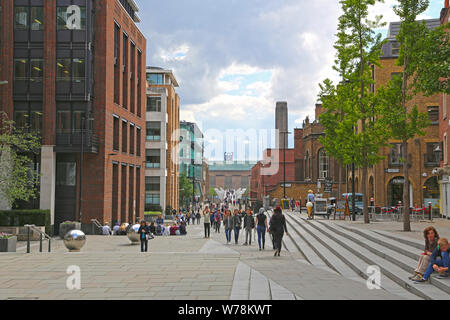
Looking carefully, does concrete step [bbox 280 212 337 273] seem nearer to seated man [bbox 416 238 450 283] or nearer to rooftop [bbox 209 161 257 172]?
seated man [bbox 416 238 450 283]

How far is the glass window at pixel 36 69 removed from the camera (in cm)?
3516

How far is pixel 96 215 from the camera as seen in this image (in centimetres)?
3519

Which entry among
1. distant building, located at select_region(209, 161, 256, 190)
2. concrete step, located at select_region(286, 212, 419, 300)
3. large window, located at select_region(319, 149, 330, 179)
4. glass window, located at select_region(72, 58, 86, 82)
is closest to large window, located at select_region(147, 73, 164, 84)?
large window, located at select_region(319, 149, 330, 179)

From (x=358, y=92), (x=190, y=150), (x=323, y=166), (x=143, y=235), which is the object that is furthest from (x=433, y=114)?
(x=190, y=150)

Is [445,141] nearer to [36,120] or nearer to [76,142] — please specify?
[76,142]

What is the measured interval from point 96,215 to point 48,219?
389 cm

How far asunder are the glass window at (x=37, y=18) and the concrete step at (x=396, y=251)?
29.7m

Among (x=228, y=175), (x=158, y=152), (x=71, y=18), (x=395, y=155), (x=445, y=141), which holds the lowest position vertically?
(x=228, y=175)

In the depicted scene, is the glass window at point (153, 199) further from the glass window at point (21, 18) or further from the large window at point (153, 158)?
the glass window at point (21, 18)

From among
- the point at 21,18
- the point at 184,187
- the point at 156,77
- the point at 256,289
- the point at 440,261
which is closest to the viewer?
the point at 256,289

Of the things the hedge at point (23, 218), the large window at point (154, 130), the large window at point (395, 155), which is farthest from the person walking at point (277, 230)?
the large window at point (154, 130)

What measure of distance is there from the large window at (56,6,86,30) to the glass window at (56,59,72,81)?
273 cm

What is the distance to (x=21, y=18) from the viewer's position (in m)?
35.5

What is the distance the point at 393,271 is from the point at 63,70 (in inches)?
1229
